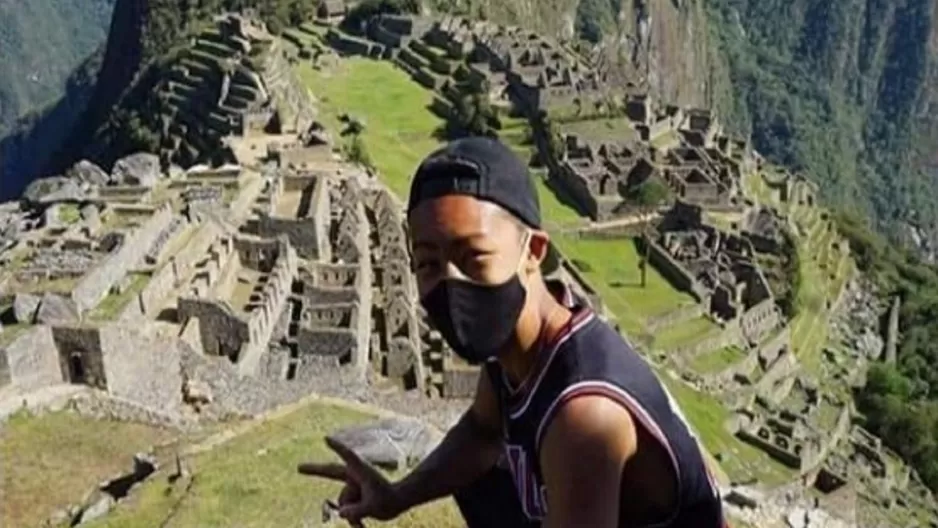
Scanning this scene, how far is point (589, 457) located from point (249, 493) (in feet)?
25.7

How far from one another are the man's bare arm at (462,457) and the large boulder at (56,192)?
66.9ft

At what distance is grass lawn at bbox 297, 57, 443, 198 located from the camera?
41.9 metres

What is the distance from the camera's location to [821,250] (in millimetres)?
48531

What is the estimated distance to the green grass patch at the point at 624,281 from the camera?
3306 centimetres

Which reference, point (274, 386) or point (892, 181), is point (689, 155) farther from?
point (892, 181)

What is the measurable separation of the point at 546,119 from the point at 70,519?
38146 mm

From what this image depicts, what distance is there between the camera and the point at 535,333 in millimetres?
3781

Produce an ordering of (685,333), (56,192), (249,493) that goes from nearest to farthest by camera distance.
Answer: (249,493)
(56,192)
(685,333)

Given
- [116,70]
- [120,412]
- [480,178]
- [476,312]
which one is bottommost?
[116,70]

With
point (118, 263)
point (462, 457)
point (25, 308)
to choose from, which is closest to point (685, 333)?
point (118, 263)

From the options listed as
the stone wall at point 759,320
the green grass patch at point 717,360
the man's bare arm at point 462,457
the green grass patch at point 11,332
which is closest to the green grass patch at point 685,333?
the green grass patch at point 717,360

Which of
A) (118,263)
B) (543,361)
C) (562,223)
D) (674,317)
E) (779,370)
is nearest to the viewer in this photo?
(543,361)

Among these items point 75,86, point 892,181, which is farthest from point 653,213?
point 892,181

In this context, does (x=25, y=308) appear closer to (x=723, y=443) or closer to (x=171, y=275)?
(x=171, y=275)
